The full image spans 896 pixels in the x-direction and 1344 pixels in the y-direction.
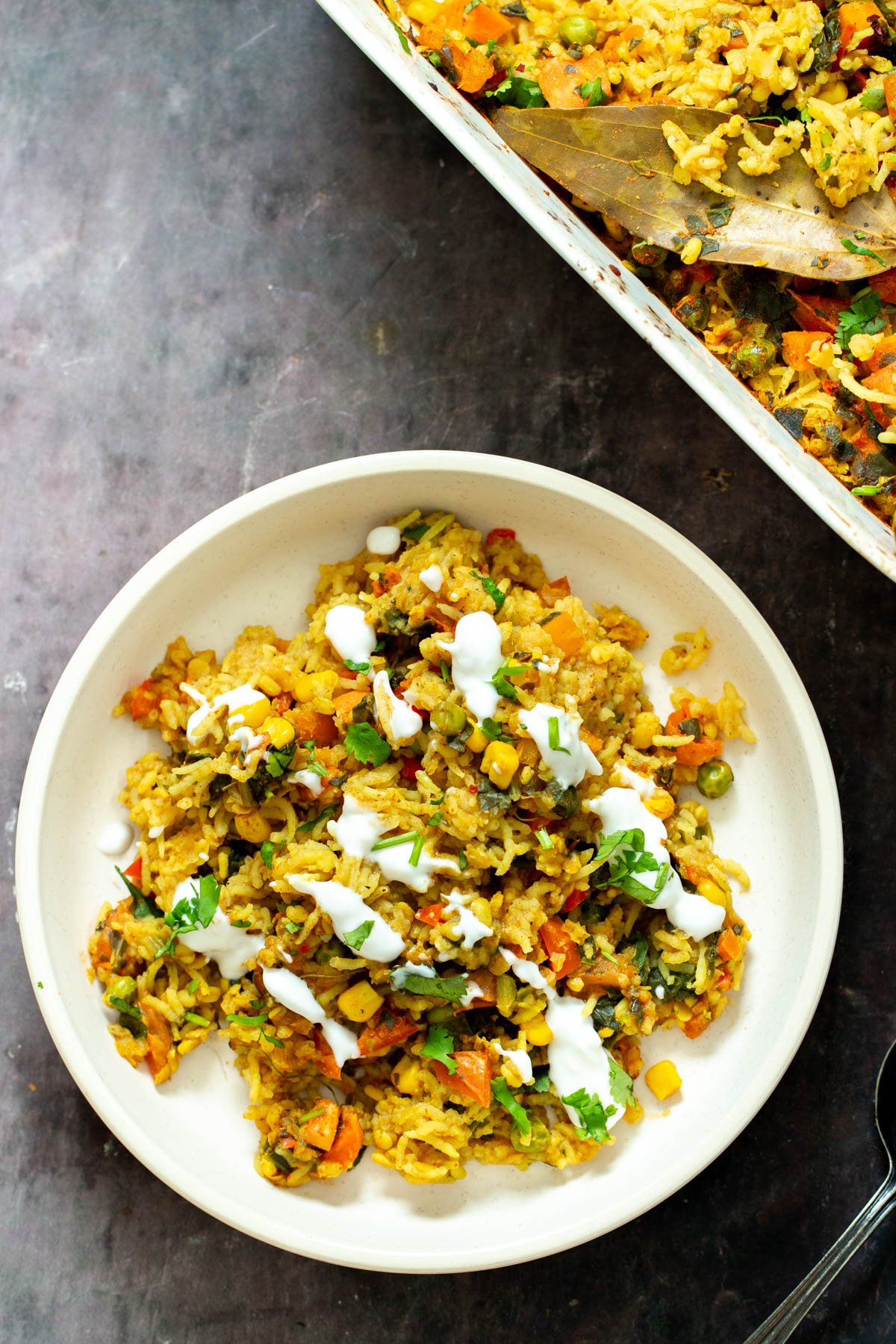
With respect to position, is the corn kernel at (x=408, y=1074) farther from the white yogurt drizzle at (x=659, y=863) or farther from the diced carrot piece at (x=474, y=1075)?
the white yogurt drizzle at (x=659, y=863)

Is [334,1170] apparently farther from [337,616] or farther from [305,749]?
[337,616]

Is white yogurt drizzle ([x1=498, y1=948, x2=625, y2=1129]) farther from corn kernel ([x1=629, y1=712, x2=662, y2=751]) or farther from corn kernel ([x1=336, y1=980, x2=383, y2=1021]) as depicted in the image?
corn kernel ([x1=629, y1=712, x2=662, y2=751])

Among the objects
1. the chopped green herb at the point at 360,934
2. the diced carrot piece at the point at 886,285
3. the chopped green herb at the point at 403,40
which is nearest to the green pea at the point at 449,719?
the chopped green herb at the point at 360,934

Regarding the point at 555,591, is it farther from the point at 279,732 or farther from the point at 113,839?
the point at 113,839

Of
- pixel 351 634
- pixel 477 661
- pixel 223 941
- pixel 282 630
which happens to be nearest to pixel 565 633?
pixel 477 661

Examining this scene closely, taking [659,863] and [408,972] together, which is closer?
[408,972]
